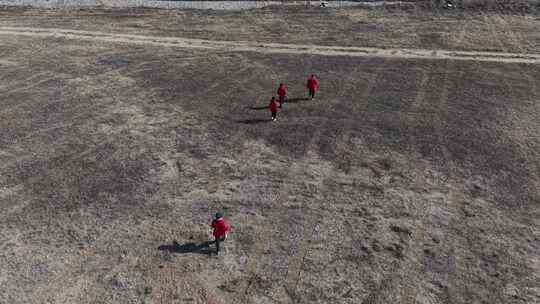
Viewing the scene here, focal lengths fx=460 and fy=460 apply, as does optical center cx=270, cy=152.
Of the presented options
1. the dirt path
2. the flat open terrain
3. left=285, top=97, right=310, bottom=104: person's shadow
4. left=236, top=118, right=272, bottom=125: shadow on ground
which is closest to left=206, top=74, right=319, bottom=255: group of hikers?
left=285, top=97, right=310, bottom=104: person's shadow

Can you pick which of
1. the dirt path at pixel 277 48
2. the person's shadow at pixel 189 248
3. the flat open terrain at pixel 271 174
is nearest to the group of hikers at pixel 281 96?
the flat open terrain at pixel 271 174

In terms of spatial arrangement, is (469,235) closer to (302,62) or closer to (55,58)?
(302,62)

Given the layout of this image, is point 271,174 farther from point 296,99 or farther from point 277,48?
point 277,48

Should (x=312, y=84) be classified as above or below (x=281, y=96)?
above

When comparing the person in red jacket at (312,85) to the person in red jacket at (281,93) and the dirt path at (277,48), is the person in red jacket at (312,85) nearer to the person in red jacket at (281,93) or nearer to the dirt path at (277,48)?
the person in red jacket at (281,93)

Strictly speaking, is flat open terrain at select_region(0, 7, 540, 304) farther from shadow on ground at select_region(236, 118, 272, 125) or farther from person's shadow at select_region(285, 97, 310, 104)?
person's shadow at select_region(285, 97, 310, 104)

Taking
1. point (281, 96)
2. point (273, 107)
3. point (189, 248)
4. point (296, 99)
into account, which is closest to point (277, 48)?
point (296, 99)
